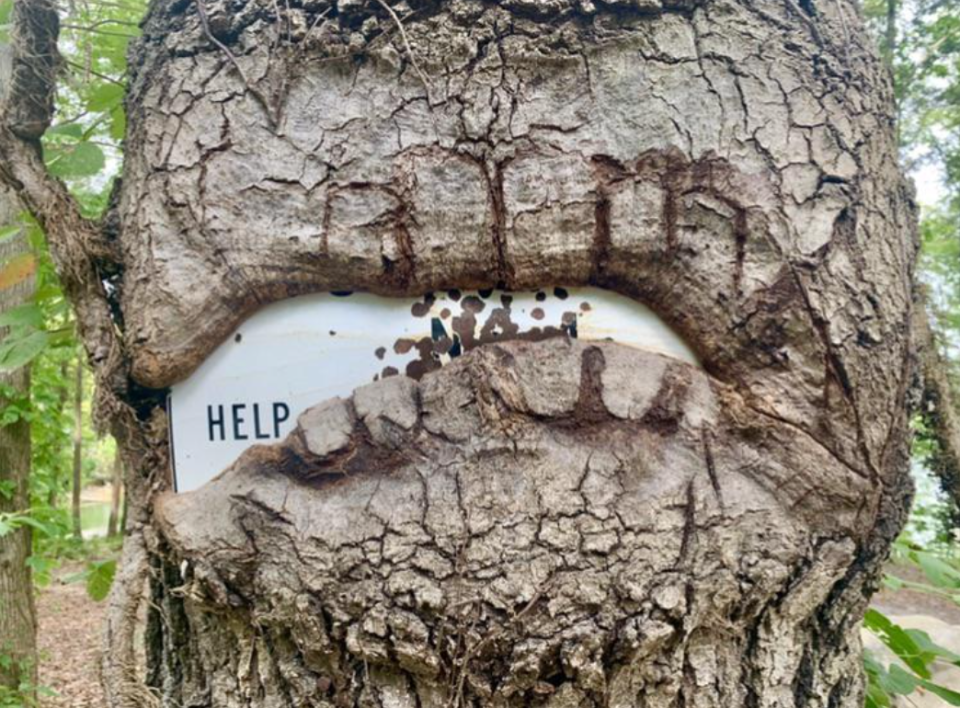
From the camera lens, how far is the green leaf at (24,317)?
46.9 inches

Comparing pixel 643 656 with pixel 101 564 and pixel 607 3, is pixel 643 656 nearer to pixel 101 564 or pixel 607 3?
pixel 607 3

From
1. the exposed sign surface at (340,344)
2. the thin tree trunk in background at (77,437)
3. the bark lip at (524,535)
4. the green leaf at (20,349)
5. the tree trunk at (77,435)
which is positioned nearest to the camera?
the bark lip at (524,535)

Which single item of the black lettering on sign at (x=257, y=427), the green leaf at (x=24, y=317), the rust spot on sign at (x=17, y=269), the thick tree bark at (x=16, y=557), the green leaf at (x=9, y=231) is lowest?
the thick tree bark at (x=16, y=557)

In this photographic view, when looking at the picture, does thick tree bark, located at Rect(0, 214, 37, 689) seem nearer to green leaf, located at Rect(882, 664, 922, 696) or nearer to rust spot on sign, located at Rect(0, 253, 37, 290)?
rust spot on sign, located at Rect(0, 253, 37, 290)

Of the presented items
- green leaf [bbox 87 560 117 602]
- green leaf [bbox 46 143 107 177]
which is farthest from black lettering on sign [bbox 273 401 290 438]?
green leaf [bbox 46 143 107 177]

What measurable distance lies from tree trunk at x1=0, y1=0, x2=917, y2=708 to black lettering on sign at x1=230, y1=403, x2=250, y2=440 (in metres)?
0.08

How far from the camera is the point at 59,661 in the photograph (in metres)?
6.15

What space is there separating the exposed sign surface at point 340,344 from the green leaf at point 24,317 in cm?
41

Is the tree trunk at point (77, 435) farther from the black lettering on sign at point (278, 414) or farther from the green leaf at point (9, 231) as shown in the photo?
the black lettering on sign at point (278, 414)

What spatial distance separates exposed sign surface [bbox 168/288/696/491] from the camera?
98cm

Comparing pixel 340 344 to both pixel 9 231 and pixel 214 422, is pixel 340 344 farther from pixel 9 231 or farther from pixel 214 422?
pixel 9 231

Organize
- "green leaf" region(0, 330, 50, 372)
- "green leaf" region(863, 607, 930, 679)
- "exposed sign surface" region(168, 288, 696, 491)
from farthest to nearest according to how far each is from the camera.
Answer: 1. "green leaf" region(863, 607, 930, 679)
2. "green leaf" region(0, 330, 50, 372)
3. "exposed sign surface" region(168, 288, 696, 491)

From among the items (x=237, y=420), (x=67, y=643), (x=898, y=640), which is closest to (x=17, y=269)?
(x=237, y=420)

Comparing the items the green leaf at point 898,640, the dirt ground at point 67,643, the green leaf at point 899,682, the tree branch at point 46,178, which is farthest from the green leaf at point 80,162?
the dirt ground at point 67,643
